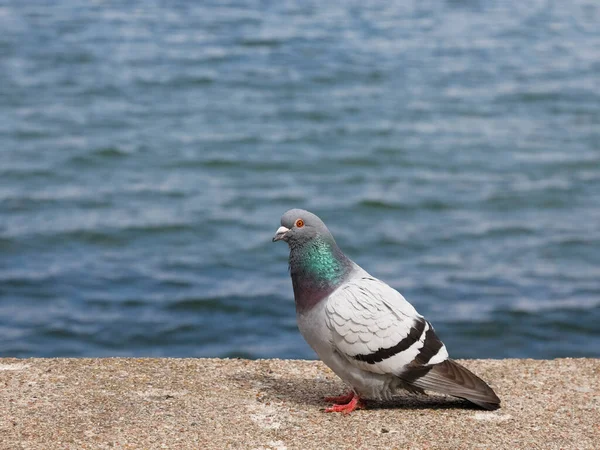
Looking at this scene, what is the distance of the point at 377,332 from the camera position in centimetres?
443

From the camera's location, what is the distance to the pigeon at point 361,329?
4.43 metres

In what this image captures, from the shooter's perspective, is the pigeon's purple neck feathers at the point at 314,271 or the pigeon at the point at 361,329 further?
the pigeon's purple neck feathers at the point at 314,271

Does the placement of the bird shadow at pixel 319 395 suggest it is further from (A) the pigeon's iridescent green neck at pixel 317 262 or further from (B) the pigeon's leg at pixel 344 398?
(A) the pigeon's iridescent green neck at pixel 317 262

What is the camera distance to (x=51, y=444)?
4.17 meters

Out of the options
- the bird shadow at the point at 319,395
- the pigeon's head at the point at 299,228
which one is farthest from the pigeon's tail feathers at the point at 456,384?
→ the pigeon's head at the point at 299,228

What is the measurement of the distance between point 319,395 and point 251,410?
0.50 m

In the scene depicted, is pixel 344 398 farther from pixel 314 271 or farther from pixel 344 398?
pixel 314 271

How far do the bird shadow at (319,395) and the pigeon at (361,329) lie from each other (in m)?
0.19

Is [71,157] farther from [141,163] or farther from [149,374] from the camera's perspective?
[149,374]

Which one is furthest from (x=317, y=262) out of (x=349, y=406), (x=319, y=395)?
(x=319, y=395)

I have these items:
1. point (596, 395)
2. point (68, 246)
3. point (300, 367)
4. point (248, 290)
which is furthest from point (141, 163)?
point (596, 395)

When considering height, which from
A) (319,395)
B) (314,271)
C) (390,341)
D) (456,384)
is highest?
(314,271)

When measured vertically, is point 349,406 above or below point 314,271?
below

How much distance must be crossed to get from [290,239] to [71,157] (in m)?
9.42
